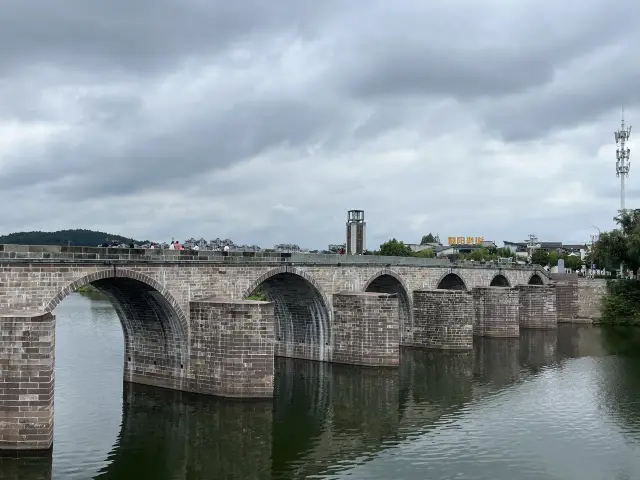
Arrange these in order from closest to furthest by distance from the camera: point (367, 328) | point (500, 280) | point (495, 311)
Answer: point (367, 328) < point (495, 311) < point (500, 280)

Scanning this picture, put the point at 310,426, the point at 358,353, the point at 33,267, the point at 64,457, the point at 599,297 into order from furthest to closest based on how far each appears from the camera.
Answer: the point at 599,297 → the point at 358,353 → the point at 310,426 → the point at 33,267 → the point at 64,457

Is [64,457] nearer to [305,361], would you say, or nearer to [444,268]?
[305,361]

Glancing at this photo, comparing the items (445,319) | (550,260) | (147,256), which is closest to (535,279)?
(445,319)

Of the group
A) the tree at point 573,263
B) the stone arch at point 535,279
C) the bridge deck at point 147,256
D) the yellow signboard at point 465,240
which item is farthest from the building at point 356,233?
the yellow signboard at point 465,240

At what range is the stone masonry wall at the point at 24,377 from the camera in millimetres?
18312

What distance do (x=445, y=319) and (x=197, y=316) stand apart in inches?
819

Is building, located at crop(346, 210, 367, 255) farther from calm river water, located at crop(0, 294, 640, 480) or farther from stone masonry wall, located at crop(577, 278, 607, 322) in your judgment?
stone masonry wall, located at crop(577, 278, 607, 322)

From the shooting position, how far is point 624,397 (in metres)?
29.7

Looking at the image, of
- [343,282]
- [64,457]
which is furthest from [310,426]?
[343,282]

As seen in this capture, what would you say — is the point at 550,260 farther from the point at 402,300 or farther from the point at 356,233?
the point at 402,300

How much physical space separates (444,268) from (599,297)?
88.7 ft

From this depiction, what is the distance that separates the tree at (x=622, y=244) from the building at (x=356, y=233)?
28.0 metres

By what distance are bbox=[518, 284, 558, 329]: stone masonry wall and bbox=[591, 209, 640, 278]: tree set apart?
10982 millimetres

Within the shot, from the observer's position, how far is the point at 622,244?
63812mm
